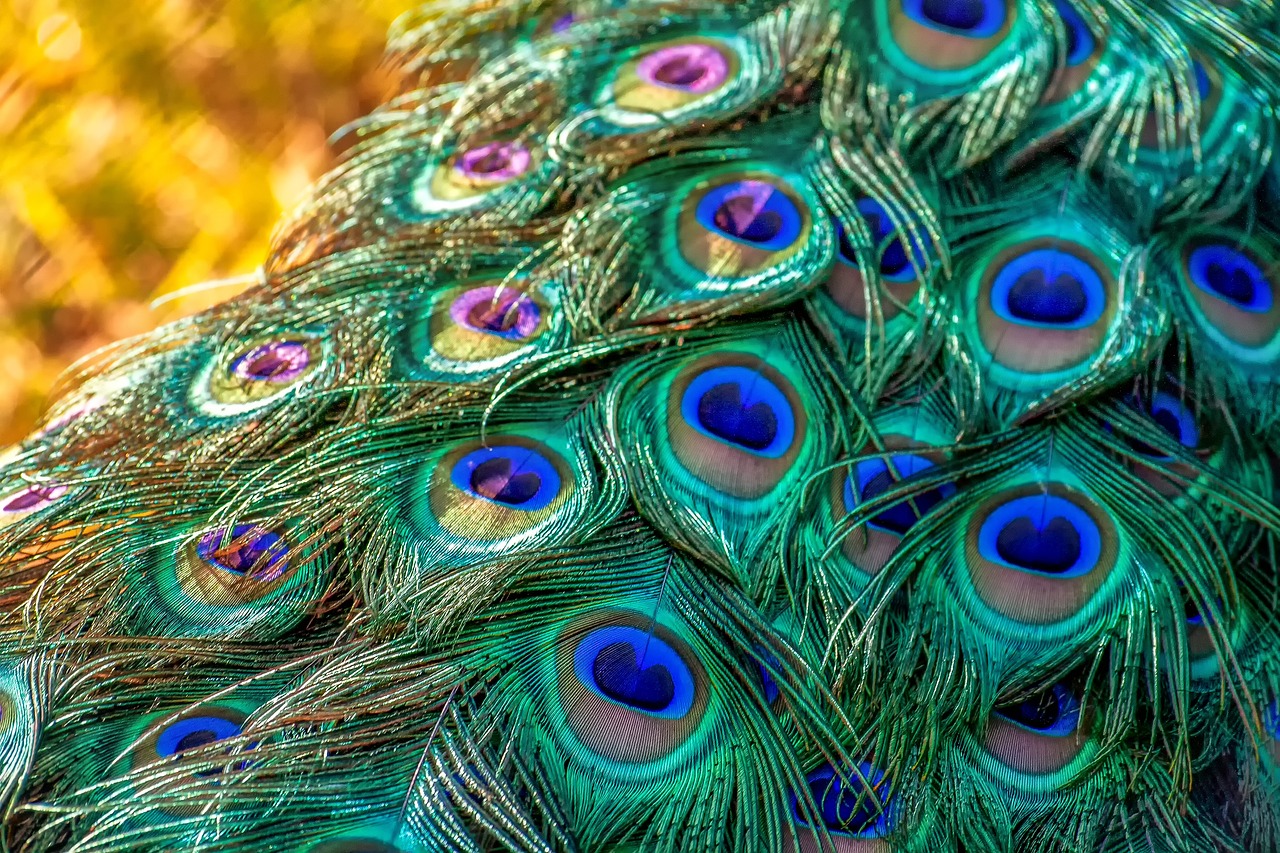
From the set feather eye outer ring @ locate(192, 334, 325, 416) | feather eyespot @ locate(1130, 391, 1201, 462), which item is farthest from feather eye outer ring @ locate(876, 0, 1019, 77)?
feather eye outer ring @ locate(192, 334, 325, 416)

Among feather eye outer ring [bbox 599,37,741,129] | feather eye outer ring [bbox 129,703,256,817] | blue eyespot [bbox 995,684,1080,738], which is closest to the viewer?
feather eye outer ring [bbox 129,703,256,817]

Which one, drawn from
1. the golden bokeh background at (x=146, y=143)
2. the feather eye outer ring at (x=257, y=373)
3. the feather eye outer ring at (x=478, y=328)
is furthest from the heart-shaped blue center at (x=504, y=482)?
the golden bokeh background at (x=146, y=143)

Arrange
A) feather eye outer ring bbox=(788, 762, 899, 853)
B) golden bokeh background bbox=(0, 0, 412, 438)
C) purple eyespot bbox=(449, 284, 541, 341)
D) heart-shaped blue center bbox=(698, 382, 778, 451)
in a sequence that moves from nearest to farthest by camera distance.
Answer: feather eye outer ring bbox=(788, 762, 899, 853) < heart-shaped blue center bbox=(698, 382, 778, 451) < purple eyespot bbox=(449, 284, 541, 341) < golden bokeh background bbox=(0, 0, 412, 438)

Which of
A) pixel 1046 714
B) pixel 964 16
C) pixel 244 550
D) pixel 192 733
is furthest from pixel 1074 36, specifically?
pixel 192 733

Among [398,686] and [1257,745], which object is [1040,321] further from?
[398,686]

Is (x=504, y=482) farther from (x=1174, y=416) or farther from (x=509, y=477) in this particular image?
(x=1174, y=416)

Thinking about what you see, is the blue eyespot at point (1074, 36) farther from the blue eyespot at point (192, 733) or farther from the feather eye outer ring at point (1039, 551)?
the blue eyespot at point (192, 733)

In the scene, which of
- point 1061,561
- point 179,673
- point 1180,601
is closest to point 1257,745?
point 1180,601

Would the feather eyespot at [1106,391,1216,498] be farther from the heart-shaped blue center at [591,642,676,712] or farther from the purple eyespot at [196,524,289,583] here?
the purple eyespot at [196,524,289,583]
